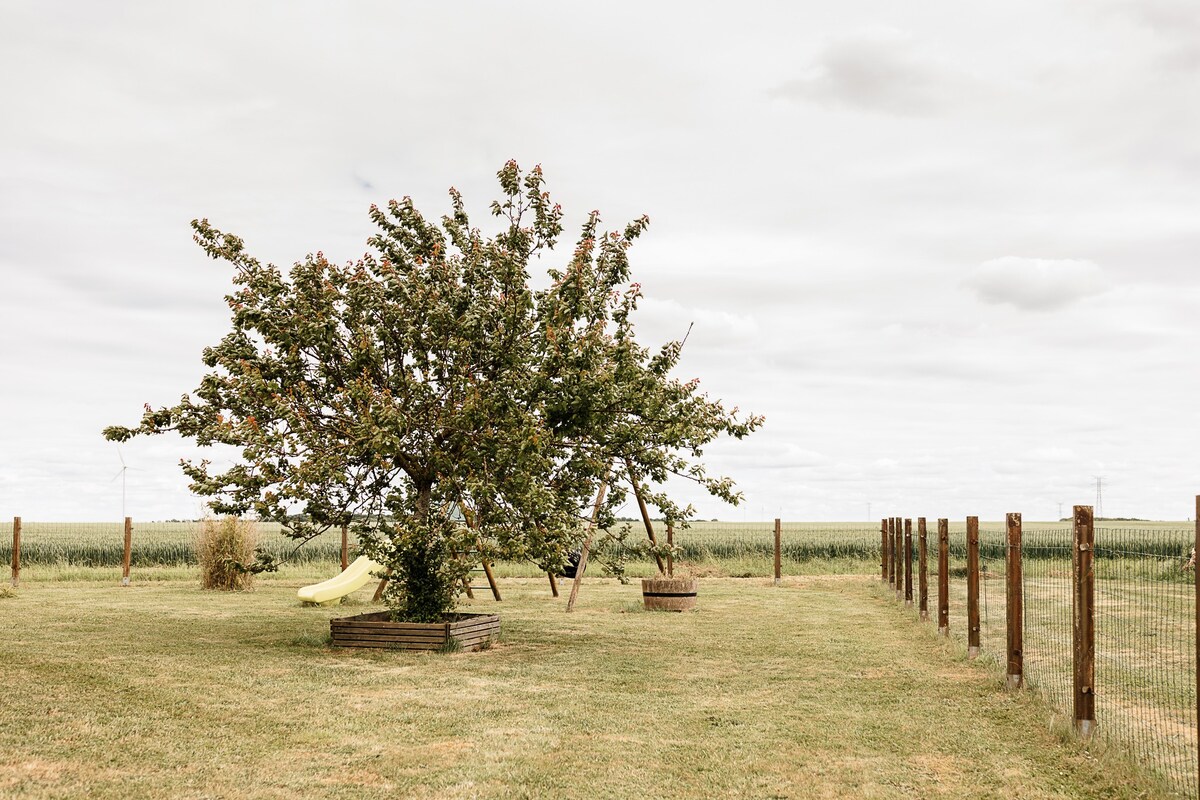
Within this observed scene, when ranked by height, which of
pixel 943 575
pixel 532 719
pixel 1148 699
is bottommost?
pixel 1148 699

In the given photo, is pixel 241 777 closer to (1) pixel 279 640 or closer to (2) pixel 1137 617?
(1) pixel 279 640

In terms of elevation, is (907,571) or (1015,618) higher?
(1015,618)

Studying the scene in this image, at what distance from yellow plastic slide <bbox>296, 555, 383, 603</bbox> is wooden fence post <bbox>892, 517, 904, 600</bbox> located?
10.9 m

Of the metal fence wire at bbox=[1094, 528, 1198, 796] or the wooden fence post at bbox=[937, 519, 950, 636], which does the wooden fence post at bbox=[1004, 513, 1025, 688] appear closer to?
the metal fence wire at bbox=[1094, 528, 1198, 796]

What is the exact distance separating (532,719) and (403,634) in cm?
506

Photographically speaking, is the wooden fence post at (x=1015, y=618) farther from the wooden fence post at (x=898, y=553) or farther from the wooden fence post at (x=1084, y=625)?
the wooden fence post at (x=898, y=553)

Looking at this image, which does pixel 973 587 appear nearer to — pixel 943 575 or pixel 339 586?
pixel 943 575

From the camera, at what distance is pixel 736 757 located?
7438 millimetres

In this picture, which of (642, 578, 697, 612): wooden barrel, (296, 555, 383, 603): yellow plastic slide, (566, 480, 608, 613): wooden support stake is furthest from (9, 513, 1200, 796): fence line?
(296, 555, 383, 603): yellow plastic slide

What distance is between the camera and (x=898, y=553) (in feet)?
74.6

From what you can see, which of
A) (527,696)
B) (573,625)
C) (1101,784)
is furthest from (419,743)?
(573,625)

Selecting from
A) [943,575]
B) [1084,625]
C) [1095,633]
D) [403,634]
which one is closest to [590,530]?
[403,634]

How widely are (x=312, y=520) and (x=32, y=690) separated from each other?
469 cm

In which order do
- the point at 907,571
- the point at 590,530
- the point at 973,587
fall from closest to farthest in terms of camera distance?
1. the point at 973,587
2. the point at 590,530
3. the point at 907,571
